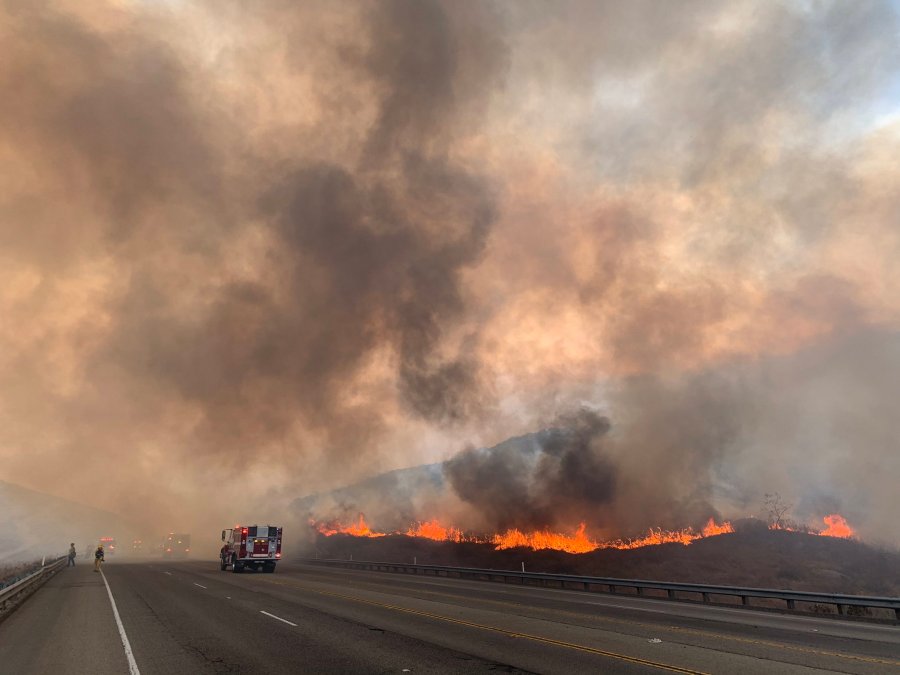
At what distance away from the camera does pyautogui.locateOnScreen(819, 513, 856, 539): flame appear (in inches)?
2923

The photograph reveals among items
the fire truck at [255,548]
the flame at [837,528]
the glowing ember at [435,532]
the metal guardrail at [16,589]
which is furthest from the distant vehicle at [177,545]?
the flame at [837,528]

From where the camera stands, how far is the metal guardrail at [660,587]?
17.0m

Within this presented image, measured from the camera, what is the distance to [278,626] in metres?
12.6

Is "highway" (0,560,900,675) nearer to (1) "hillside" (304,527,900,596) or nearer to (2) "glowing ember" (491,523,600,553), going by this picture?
(1) "hillside" (304,527,900,596)

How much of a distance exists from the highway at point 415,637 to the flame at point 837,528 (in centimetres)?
7425

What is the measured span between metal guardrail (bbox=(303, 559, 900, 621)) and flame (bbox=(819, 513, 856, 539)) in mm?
57267

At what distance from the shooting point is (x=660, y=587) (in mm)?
22062

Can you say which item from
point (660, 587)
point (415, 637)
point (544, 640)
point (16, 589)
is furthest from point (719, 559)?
point (16, 589)

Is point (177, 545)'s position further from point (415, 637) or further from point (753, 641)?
point (753, 641)

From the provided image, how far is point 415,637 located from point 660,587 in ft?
50.0

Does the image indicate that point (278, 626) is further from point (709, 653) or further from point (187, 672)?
point (709, 653)

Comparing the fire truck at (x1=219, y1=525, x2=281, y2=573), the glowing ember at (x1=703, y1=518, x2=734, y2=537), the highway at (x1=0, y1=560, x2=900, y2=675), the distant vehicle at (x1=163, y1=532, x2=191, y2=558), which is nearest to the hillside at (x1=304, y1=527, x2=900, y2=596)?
the glowing ember at (x1=703, y1=518, x2=734, y2=537)

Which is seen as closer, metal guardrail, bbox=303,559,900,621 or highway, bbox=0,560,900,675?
highway, bbox=0,560,900,675

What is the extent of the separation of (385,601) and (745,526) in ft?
273
